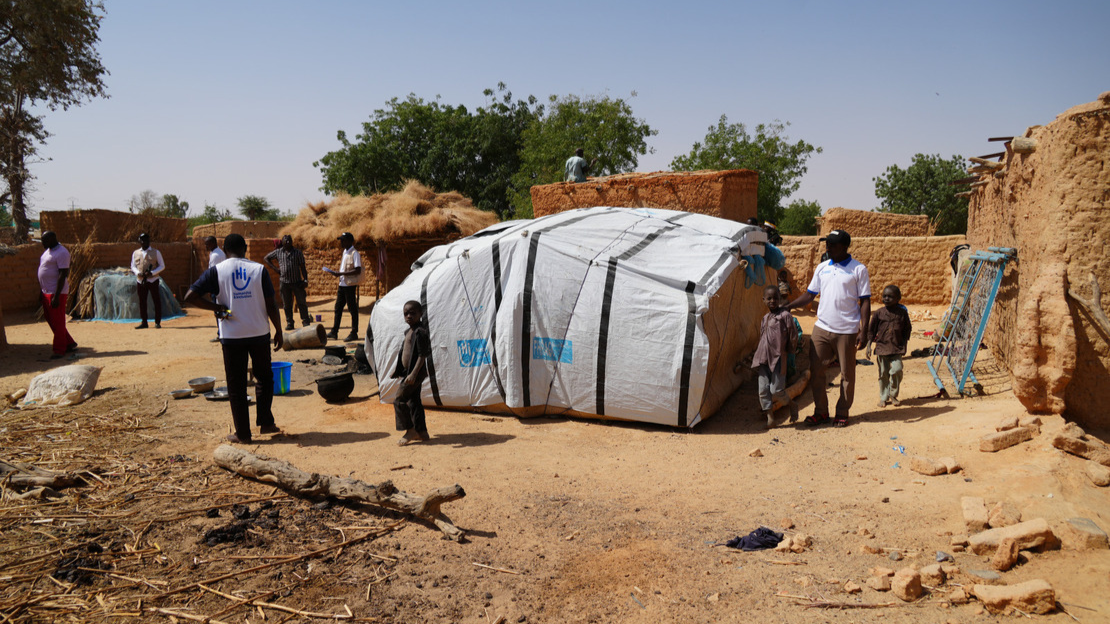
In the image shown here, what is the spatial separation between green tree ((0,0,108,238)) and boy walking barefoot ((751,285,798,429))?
20.4m

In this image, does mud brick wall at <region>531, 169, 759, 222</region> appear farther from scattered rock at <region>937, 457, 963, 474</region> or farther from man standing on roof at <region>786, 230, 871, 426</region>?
scattered rock at <region>937, 457, 963, 474</region>

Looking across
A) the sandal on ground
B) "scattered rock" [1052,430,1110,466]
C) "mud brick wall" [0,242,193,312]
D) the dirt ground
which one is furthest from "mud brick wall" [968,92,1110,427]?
"mud brick wall" [0,242,193,312]

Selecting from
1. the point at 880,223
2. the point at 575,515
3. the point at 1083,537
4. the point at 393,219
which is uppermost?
the point at 393,219

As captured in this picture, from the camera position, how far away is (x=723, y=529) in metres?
3.74

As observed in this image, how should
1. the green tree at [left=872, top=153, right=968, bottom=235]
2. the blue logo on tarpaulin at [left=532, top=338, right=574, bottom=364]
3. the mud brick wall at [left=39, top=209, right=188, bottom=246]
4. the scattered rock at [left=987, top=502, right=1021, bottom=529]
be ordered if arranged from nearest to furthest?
1. the scattered rock at [left=987, top=502, right=1021, bottom=529]
2. the blue logo on tarpaulin at [left=532, top=338, right=574, bottom=364]
3. the mud brick wall at [left=39, top=209, right=188, bottom=246]
4. the green tree at [left=872, top=153, right=968, bottom=235]

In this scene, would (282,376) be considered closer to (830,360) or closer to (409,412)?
(409,412)

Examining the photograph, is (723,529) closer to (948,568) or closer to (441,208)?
(948,568)

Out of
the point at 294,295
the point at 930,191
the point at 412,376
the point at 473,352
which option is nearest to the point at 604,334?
the point at 473,352

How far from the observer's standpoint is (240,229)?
21.8 m

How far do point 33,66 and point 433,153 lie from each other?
13.3m

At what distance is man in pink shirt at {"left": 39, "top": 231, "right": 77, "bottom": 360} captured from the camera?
8461 mm

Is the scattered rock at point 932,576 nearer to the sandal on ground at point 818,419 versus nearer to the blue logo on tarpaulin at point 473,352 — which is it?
the sandal on ground at point 818,419

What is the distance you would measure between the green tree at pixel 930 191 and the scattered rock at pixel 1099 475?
85.1 ft

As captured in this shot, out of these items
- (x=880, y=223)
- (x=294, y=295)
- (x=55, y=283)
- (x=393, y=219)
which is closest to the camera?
(x=55, y=283)
